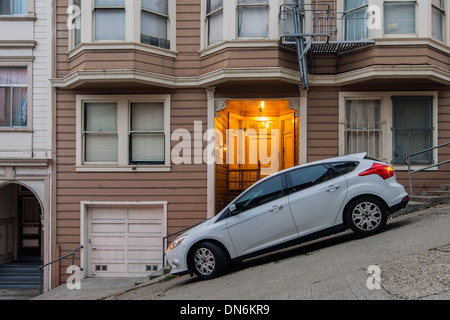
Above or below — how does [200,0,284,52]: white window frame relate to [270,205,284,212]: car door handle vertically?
above

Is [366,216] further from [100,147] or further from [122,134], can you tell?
[100,147]

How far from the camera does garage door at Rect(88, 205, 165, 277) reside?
13070 mm

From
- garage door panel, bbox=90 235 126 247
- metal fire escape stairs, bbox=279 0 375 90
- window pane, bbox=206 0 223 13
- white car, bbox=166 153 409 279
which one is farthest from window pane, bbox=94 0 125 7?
white car, bbox=166 153 409 279

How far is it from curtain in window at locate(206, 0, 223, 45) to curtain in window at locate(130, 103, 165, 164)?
2308 millimetres

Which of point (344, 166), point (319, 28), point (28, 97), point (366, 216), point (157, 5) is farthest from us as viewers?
point (28, 97)

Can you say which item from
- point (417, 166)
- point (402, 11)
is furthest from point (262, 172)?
point (402, 11)

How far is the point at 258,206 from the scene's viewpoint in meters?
8.78

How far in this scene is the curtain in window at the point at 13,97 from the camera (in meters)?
13.6

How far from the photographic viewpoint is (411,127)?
42.5 ft

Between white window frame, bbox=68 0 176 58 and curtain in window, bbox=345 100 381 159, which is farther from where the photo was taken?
curtain in window, bbox=345 100 381 159

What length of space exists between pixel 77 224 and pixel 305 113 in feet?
22.5

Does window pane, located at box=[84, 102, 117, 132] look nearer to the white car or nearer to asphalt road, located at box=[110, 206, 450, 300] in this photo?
asphalt road, located at box=[110, 206, 450, 300]

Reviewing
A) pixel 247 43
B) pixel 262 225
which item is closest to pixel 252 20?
pixel 247 43

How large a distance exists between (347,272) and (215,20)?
832 cm
